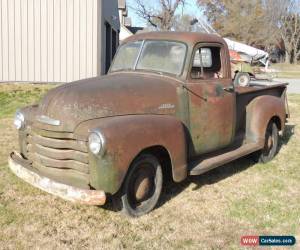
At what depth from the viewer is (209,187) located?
583 centimetres

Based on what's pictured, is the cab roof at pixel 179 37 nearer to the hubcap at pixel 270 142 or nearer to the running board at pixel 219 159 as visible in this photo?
the running board at pixel 219 159

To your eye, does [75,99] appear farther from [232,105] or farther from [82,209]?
[232,105]

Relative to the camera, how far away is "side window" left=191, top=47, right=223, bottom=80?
18.5 feet

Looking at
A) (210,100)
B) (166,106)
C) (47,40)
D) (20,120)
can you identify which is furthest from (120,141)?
(47,40)

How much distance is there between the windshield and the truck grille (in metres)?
1.59

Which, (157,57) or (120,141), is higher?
(157,57)

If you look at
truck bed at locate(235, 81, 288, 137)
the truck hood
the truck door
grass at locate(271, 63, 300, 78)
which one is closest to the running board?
the truck door

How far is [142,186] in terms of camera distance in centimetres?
479

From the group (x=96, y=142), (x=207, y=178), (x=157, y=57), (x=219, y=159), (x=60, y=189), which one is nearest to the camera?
(x=96, y=142)

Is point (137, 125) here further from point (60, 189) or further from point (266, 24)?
point (266, 24)

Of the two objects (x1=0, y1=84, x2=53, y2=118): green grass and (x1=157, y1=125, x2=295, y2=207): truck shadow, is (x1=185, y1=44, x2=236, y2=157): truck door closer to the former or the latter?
(x1=157, y1=125, x2=295, y2=207): truck shadow

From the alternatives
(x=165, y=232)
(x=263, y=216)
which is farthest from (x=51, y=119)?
(x=263, y=216)

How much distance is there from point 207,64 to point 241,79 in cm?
102

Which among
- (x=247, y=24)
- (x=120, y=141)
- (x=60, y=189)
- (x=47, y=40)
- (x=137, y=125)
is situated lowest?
(x=60, y=189)
